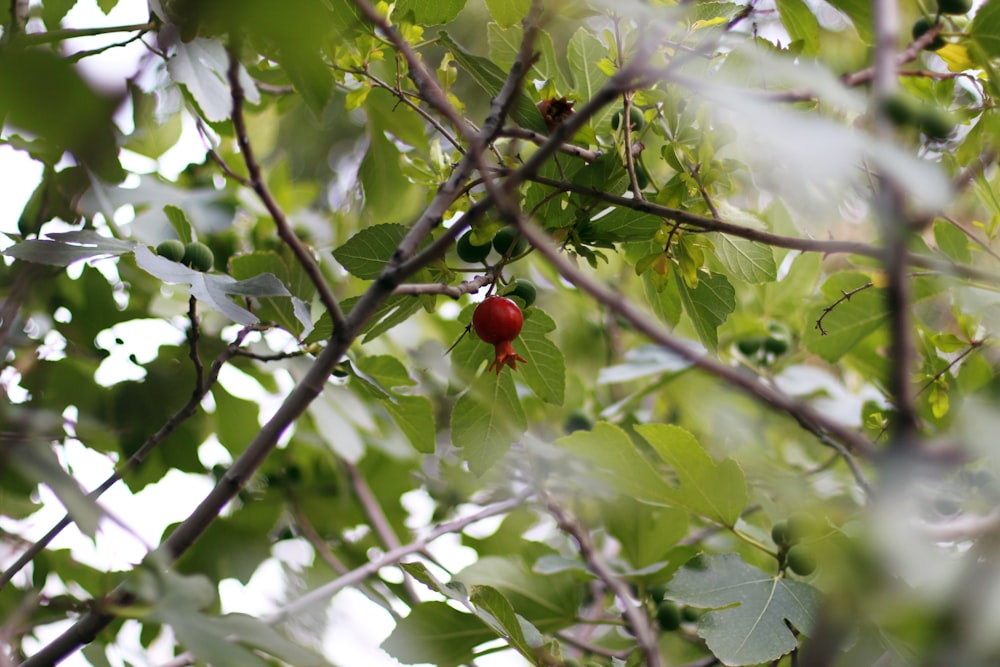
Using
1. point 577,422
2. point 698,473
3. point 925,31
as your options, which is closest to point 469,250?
point 698,473

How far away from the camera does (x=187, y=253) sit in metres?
1.12

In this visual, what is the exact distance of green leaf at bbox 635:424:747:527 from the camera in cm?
101

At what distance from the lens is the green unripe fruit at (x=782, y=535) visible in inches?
41.8

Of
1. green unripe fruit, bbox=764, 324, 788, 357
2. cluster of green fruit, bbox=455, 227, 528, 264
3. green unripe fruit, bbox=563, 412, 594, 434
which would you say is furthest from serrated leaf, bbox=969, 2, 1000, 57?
green unripe fruit, bbox=563, 412, 594, 434

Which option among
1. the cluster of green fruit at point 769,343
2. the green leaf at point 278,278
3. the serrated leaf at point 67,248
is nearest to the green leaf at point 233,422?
the green leaf at point 278,278

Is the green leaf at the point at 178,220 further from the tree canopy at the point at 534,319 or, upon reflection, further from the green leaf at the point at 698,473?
the green leaf at the point at 698,473

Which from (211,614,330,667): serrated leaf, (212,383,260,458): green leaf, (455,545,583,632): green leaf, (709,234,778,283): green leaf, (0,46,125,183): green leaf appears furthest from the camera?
(212,383,260,458): green leaf

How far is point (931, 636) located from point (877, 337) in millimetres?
1085

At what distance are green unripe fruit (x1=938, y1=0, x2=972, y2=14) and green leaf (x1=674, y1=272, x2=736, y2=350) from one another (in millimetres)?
366

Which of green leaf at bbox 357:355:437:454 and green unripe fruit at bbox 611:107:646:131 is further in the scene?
green leaf at bbox 357:355:437:454

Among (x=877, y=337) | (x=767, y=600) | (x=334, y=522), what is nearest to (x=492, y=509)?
(x=334, y=522)

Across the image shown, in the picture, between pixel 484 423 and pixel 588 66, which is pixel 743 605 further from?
pixel 588 66

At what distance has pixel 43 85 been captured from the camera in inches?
14.5

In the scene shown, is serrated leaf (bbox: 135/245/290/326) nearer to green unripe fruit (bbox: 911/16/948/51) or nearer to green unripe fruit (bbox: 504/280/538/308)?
green unripe fruit (bbox: 504/280/538/308)
